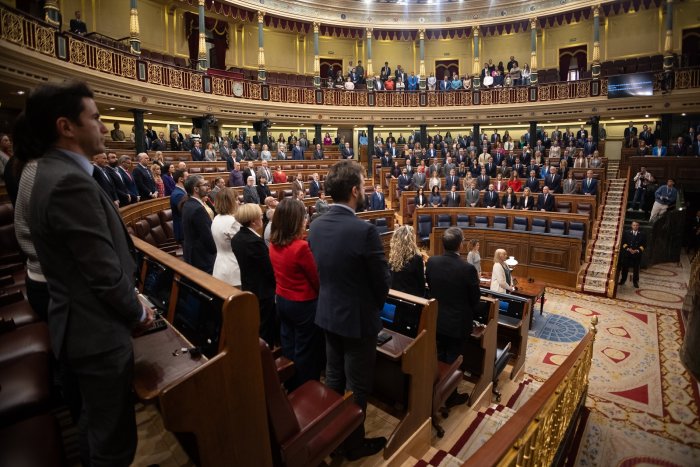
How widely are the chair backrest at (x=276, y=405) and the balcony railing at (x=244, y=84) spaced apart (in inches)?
282

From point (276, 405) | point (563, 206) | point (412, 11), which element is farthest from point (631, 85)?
point (276, 405)

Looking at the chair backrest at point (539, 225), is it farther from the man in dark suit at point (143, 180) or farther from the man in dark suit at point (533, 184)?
the man in dark suit at point (143, 180)

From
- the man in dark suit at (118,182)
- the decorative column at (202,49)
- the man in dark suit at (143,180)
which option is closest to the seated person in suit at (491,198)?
the man in dark suit at (143,180)

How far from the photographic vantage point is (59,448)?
4.42ft

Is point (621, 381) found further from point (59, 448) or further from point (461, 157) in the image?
point (461, 157)

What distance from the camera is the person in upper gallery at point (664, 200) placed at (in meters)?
8.61

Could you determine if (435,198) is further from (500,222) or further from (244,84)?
(244,84)

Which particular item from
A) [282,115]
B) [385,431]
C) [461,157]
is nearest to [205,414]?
[385,431]

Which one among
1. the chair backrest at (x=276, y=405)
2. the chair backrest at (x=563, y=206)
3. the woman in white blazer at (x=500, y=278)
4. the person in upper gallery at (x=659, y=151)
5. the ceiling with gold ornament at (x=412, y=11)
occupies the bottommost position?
the woman in white blazer at (x=500, y=278)

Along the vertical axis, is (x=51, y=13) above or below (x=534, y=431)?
above

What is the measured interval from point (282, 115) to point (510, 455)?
13497mm

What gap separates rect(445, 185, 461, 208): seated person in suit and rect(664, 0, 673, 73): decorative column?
8.36 metres

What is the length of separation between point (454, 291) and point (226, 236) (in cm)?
166

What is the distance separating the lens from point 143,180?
229 inches
